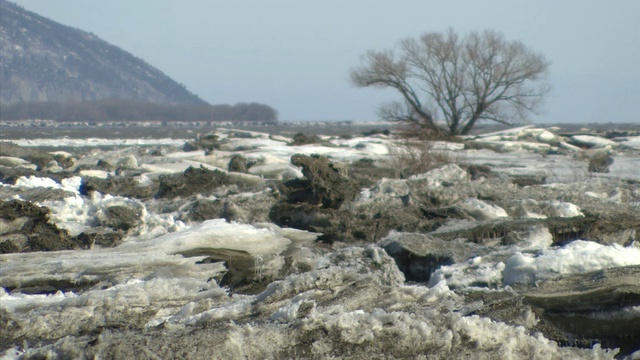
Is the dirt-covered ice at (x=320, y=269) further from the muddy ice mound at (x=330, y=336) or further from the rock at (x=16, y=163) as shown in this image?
the rock at (x=16, y=163)

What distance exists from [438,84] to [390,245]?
3333 cm

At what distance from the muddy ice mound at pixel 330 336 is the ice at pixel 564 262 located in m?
0.85

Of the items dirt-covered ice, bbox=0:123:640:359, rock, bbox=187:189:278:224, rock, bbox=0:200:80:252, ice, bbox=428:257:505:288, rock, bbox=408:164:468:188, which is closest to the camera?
dirt-covered ice, bbox=0:123:640:359

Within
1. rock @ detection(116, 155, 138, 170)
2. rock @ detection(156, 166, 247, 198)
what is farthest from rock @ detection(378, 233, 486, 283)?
rock @ detection(116, 155, 138, 170)

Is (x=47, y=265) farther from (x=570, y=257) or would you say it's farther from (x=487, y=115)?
(x=487, y=115)

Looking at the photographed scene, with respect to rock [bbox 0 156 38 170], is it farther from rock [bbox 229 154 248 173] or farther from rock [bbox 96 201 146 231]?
rock [bbox 96 201 146 231]

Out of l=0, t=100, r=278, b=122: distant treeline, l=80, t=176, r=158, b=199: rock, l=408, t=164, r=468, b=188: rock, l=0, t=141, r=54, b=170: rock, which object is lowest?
l=0, t=100, r=278, b=122: distant treeline

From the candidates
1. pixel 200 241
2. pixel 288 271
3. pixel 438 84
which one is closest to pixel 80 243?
pixel 200 241

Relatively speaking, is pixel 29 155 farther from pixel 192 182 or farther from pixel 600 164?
pixel 600 164

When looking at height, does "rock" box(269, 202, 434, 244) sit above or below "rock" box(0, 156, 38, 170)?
above

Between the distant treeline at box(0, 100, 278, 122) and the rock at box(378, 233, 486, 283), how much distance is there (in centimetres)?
15938

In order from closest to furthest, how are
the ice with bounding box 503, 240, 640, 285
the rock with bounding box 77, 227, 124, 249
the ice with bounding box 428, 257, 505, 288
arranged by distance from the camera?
the ice with bounding box 503, 240, 640, 285
the ice with bounding box 428, 257, 505, 288
the rock with bounding box 77, 227, 124, 249

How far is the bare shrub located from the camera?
1219 cm

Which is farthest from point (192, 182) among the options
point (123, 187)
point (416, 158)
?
point (416, 158)
